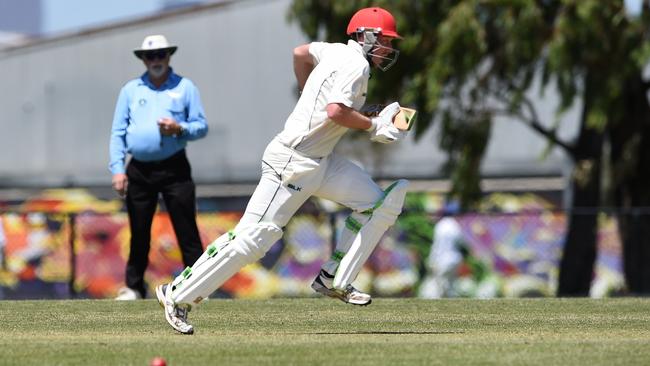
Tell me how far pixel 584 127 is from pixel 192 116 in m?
11.8

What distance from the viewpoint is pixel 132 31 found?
142 ft

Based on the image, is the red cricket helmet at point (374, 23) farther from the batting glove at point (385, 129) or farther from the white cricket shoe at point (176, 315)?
the white cricket shoe at point (176, 315)

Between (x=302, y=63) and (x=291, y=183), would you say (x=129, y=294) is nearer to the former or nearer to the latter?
(x=302, y=63)

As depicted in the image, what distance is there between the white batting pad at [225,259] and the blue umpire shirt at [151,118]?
11.4ft

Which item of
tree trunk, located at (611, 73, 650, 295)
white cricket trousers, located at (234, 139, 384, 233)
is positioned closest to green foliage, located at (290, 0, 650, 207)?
tree trunk, located at (611, 73, 650, 295)

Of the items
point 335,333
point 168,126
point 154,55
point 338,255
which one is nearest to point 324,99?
point 338,255

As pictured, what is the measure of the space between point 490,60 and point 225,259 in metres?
14.3

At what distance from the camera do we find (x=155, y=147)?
11859 millimetres

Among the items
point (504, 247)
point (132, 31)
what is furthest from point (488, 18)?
point (132, 31)

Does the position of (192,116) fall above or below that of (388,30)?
below

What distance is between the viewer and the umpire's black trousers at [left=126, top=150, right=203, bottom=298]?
11922mm

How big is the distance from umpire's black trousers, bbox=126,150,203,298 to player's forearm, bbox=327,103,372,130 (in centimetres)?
372

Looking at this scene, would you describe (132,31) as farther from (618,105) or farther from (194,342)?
(194,342)

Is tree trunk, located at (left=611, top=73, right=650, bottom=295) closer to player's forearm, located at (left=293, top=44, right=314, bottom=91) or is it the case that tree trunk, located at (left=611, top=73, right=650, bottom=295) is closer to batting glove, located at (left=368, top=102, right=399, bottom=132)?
player's forearm, located at (left=293, top=44, right=314, bottom=91)
